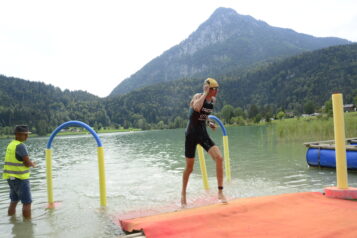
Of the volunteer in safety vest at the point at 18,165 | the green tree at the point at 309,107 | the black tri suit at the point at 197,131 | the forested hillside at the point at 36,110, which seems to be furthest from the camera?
the forested hillside at the point at 36,110

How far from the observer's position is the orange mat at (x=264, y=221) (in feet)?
11.4

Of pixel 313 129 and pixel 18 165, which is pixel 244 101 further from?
pixel 18 165

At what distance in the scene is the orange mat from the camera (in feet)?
11.4

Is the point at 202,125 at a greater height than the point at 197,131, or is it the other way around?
the point at 202,125

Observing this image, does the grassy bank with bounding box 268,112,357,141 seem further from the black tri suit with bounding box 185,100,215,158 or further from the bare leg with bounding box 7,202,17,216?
the bare leg with bounding box 7,202,17,216

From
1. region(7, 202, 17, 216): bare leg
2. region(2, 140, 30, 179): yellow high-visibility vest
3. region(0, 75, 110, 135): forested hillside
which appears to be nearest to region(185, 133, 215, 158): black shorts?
region(2, 140, 30, 179): yellow high-visibility vest

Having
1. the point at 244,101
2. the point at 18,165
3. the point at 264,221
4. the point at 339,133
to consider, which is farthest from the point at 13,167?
the point at 244,101

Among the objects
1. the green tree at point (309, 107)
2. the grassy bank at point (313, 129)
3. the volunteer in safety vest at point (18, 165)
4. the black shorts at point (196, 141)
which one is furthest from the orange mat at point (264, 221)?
the green tree at point (309, 107)

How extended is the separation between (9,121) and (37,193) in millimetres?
166097

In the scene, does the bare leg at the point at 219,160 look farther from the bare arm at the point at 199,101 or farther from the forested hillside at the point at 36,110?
the forested hillside at the point at 36,110

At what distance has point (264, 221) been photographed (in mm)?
3910

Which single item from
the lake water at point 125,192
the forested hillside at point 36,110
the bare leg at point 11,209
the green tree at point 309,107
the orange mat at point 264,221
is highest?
the forested hillside at point 36,110

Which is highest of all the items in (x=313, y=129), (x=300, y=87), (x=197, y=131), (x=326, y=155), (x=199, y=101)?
(x=300, y=87)

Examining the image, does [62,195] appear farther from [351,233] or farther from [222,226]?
[351,233]
